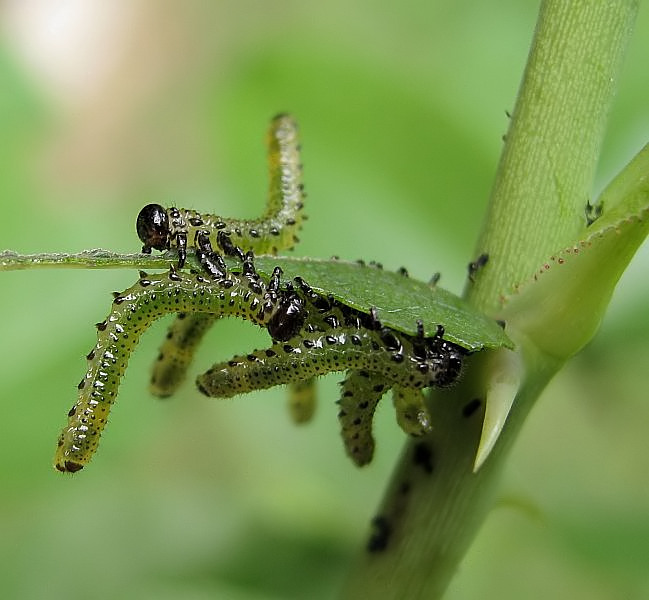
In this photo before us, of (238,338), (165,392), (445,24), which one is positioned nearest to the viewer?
(165,392)

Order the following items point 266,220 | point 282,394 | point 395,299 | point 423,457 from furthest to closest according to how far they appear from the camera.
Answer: point 282,394 < point 266,220 < point 423,457 < point 395,299

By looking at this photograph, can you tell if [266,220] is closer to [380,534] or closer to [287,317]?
[287,317]

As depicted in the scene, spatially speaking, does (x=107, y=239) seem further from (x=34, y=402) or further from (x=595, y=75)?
(x=595, y=75)

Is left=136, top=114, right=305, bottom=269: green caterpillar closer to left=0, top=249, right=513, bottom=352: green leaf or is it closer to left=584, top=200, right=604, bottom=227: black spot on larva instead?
left=0, top=249, right=513, bottom=352: green leaf

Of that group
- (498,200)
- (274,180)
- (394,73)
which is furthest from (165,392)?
(394,73)

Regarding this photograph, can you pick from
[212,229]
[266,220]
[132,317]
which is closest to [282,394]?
[266,220]

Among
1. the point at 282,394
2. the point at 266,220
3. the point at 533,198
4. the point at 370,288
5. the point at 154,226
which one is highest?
the point at 282,394

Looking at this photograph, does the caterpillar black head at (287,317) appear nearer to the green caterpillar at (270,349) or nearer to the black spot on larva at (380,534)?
the green caterpillar at (270,349)

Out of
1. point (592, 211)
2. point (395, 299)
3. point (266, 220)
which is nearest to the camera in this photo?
point (395, 299)
